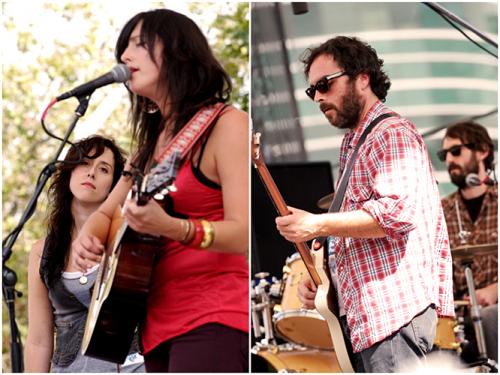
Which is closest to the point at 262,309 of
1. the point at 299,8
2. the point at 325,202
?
the point at 325,202

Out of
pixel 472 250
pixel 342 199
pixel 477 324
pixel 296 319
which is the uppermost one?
pixel 342 199

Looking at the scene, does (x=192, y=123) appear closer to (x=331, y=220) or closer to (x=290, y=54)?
(x=331, y=220)

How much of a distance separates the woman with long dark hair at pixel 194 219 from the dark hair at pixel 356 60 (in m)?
0.37

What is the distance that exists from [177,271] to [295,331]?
41.5 inches

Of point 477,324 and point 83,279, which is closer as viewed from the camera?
point 83,279

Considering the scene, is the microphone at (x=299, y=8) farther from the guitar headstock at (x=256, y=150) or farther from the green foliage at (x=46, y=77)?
the guitar headstock at (x=256, y=150)

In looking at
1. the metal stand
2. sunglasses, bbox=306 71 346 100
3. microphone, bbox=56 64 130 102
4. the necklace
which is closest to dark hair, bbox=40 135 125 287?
the necklace

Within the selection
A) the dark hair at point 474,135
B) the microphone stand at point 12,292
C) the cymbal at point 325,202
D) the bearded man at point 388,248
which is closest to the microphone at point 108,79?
the microphone stand at point 12,292

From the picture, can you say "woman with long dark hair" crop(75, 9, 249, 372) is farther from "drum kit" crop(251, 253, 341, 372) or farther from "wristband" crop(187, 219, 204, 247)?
"drum kit" crop(251, 253, 341, 372)

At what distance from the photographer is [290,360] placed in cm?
351

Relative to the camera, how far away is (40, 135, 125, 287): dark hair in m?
3.18

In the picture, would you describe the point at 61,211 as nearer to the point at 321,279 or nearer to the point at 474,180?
the point at 321,279

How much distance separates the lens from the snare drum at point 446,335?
3634 mm

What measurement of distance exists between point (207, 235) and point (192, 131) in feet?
1.17
